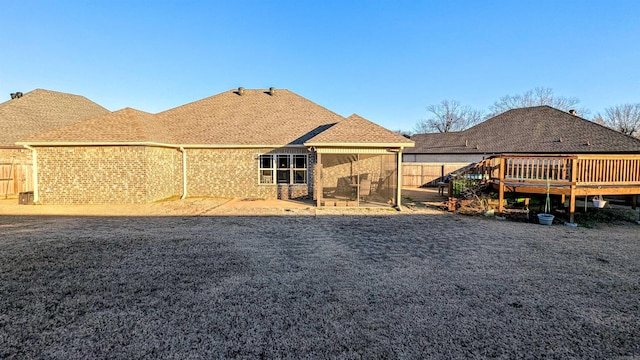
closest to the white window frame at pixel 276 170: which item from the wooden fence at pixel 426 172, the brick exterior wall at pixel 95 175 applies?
the brick exterior wall at pixel 95 175

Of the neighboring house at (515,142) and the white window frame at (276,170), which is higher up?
the neighboring house at (515,142)

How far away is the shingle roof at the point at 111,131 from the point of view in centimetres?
1204

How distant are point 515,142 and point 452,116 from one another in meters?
33.4

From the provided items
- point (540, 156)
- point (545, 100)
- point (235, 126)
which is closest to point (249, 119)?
point (235, 126)

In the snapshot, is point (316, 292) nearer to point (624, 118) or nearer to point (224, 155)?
point (224, 155)

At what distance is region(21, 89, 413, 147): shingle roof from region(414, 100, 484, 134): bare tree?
3991 cm

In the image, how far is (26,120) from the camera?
17.1m

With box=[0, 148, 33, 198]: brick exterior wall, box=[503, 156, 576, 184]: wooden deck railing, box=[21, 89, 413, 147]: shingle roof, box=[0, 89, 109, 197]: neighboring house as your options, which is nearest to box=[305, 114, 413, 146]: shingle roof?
box=[21, 89, 413, 147]: shingle roof

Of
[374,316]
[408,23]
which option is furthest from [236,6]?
[374,316]

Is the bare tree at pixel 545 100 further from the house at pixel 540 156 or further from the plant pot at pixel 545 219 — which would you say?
the plant pot at pixel 545 219

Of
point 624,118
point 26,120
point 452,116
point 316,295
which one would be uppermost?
point 452,116

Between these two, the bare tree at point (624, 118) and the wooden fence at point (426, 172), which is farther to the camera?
the bare tree at point (624, 118)

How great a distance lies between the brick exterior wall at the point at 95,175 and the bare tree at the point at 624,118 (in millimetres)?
48970

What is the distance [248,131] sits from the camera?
14758mm
